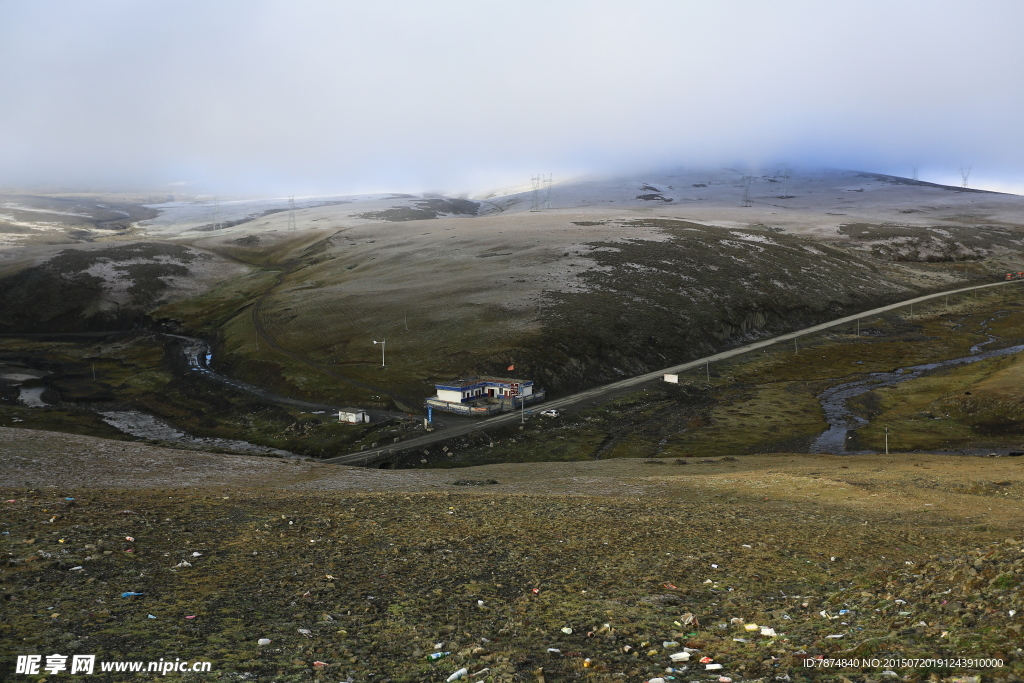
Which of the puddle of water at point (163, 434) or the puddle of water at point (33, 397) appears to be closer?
the puddle of water at point (163, 434)

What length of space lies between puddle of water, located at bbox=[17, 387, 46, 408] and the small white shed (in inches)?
2179

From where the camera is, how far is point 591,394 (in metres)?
116

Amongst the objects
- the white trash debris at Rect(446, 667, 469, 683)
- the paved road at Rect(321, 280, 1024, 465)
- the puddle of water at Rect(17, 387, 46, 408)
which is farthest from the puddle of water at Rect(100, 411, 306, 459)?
the white trash debris at Rect(446, 667, 469, 683)

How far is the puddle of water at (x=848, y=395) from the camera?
285 ft

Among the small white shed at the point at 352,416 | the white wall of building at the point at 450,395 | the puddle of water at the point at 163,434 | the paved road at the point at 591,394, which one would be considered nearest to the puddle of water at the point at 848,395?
the paved road at the point at 591,394

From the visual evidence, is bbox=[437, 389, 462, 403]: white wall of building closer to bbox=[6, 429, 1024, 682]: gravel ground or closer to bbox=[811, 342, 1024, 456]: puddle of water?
bbox=[811, 342, 1024, 456]: puddle of water

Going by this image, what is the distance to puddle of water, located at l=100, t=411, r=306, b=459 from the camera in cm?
9281

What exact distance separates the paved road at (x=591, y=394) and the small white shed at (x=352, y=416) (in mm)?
10735

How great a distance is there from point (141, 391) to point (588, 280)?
96711mm

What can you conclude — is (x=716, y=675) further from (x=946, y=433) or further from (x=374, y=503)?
(x=946, y=433)

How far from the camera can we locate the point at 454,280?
17038 centimetres

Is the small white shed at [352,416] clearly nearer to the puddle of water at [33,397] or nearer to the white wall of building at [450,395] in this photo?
the white wall of building at [450,395]

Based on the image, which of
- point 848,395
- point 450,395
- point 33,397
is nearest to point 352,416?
point 450,395

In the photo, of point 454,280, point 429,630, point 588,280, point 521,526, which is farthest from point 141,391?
point 429,630
